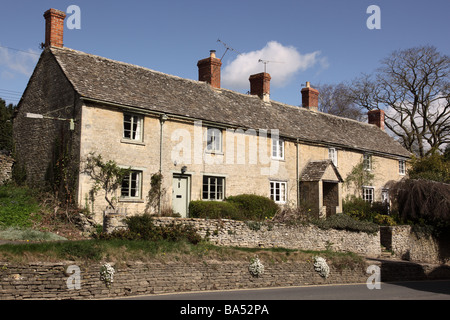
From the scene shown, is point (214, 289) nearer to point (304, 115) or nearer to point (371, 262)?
point (371, 262)

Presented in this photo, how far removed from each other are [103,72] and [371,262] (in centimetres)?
1546

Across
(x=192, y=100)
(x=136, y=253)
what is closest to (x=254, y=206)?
(x=192, y=100)

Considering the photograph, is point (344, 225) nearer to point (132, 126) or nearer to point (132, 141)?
point (132, 141)

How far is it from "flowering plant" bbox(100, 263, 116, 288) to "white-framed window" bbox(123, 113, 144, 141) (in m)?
9.37

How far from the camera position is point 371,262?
20.1 m

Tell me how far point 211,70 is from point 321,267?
14985mm

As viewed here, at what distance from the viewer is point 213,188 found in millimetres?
24500

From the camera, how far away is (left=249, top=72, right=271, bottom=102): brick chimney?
31.0 metres

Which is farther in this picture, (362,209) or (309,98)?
(309,98)

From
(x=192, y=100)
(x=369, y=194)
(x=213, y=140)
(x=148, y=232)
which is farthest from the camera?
(x=369, y=194)

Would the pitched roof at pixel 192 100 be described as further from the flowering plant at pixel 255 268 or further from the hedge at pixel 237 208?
the flowering plant at pixel 255 268

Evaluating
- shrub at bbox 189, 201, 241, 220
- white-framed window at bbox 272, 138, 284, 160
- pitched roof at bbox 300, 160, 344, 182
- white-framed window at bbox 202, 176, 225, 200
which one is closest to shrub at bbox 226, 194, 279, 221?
white-framed window at bbox 202, 176, 225, 200

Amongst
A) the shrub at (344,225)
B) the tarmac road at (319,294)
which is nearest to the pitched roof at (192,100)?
the shrub at (344,225)
